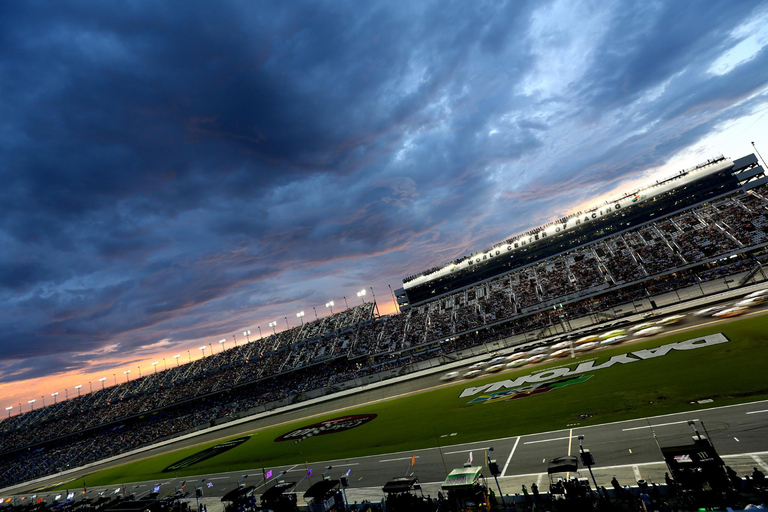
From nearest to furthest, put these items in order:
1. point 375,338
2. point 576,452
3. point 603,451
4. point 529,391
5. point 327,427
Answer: point 603,451 → point 576,452 → point 529,391 → point 327,427 → point 375,338

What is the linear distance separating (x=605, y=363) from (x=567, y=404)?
10727 millimetres

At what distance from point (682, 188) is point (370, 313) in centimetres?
9774

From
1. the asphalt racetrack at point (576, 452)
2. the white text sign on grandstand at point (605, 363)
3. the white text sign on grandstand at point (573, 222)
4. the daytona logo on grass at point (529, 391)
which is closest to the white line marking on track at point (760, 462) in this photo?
the asphalt racetrack at point (576, 452)

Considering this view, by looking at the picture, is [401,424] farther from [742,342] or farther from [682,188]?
[682,188]

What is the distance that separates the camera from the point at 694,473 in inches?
500

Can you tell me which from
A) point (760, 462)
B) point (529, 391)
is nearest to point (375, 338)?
point (529, 391)

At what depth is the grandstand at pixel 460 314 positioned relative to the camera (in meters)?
67.8

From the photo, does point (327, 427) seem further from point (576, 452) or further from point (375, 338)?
point (375, 338)

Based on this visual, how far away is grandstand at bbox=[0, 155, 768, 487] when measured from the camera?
67812 mm

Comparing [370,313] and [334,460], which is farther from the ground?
[370,313]

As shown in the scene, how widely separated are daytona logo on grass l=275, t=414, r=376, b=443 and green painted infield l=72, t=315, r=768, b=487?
5.52ft

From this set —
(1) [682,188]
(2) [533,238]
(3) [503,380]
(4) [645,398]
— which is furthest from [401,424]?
(1) [682,188]

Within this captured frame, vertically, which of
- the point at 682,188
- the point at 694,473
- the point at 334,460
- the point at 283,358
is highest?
the point at 682,188

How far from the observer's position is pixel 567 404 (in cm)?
2975
